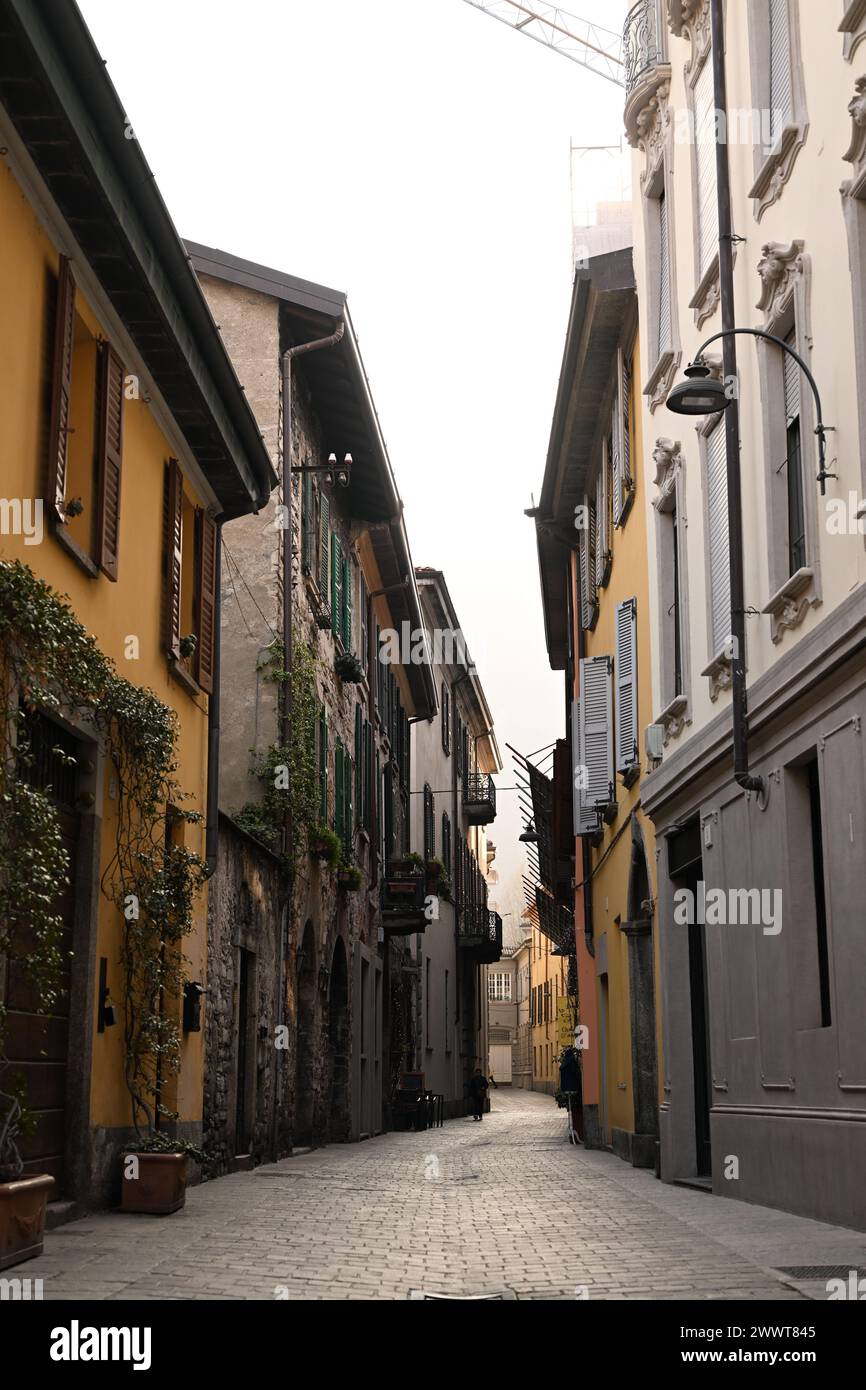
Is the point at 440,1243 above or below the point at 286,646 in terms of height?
below

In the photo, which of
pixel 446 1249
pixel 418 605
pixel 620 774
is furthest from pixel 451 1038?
pixel 446 1249

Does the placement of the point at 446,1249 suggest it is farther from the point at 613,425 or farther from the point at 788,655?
the point at 613,425

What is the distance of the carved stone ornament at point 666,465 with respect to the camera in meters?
15.2

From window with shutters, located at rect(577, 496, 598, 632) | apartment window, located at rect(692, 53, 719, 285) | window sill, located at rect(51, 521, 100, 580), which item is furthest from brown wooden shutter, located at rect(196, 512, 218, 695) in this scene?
window with shutters, located at rect(577, 496, 598, 632)

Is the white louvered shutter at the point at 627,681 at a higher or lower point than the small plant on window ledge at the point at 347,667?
lower

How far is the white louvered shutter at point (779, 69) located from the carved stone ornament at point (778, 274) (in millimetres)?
839

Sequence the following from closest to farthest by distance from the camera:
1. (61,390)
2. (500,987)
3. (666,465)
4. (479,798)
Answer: (61,390) < (666,465) < (479,798) < (500,987)

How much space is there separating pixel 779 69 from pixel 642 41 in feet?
16.6

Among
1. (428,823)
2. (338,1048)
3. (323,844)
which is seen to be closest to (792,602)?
(323,844)

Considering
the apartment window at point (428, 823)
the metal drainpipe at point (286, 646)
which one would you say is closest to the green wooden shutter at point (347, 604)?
the metal drainpipe at point (286, 646)

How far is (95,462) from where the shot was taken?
11.0m

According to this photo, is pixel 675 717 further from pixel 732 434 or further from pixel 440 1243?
pixel 440 1243

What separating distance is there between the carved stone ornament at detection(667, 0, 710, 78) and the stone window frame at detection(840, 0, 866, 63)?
176 inches

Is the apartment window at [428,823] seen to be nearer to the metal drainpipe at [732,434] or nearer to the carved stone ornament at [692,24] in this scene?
the carved stone ornament at [692,24]
